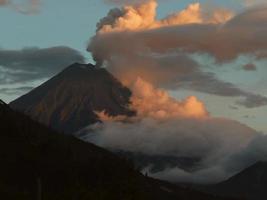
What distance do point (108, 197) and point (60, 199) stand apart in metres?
9.00

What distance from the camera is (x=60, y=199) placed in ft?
381

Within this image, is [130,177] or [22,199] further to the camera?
[22,199]

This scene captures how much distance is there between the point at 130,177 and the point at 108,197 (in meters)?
6.06

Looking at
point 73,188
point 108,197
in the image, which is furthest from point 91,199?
point 73,188

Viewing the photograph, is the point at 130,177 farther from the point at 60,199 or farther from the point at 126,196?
the point at 60,199

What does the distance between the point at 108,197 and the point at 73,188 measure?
1367 centimetres

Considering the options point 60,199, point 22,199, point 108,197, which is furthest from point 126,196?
point 22,199

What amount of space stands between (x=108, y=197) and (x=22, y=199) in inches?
832

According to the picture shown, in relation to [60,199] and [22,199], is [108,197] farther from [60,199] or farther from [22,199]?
[22,199]

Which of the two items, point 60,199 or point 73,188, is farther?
point 73,188

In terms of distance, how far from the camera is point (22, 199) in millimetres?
126000

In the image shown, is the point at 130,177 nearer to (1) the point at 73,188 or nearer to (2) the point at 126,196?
(2) the point at 126,196

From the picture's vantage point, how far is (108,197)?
114375 mm

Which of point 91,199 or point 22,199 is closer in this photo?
point 91,199
